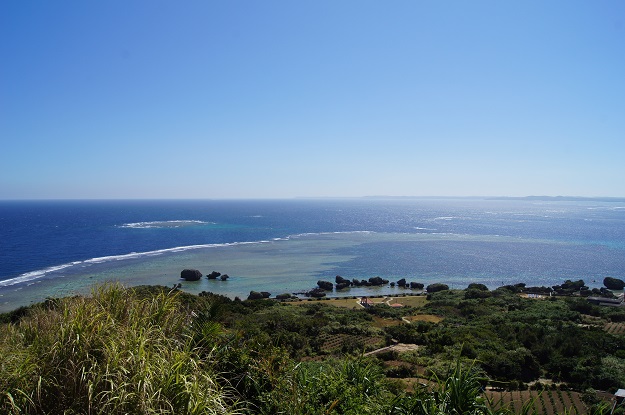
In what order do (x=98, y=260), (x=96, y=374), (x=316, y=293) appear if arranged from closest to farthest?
(x=96, y=374) → (x=316, y=293) → (x=98, y=260)

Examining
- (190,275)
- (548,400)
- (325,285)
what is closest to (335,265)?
(325,285)

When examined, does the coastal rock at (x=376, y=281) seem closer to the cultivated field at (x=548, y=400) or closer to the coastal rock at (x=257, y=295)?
the coastal rock at (x=257, y=295)

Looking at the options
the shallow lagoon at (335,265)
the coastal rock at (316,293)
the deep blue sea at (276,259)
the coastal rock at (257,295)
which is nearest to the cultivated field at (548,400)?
the coastal rock at (316,293)

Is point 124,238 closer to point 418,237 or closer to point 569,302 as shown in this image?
point 418,237

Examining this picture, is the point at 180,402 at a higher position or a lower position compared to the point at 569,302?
higher

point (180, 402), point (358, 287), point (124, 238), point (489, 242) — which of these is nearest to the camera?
point (180, 402)

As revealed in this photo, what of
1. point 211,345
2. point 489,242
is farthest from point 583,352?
point 489,242

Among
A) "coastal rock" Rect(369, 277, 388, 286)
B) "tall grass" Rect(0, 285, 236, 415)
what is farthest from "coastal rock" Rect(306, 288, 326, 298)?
"tall grass" Rect(0, 285, 236, 415)

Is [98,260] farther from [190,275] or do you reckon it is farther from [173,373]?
[173,373]

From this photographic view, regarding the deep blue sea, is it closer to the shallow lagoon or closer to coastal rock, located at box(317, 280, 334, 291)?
the shallow lagoon

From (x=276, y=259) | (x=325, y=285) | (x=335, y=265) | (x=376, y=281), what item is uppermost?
(x=276, y=259)

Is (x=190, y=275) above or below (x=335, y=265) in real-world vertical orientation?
above
